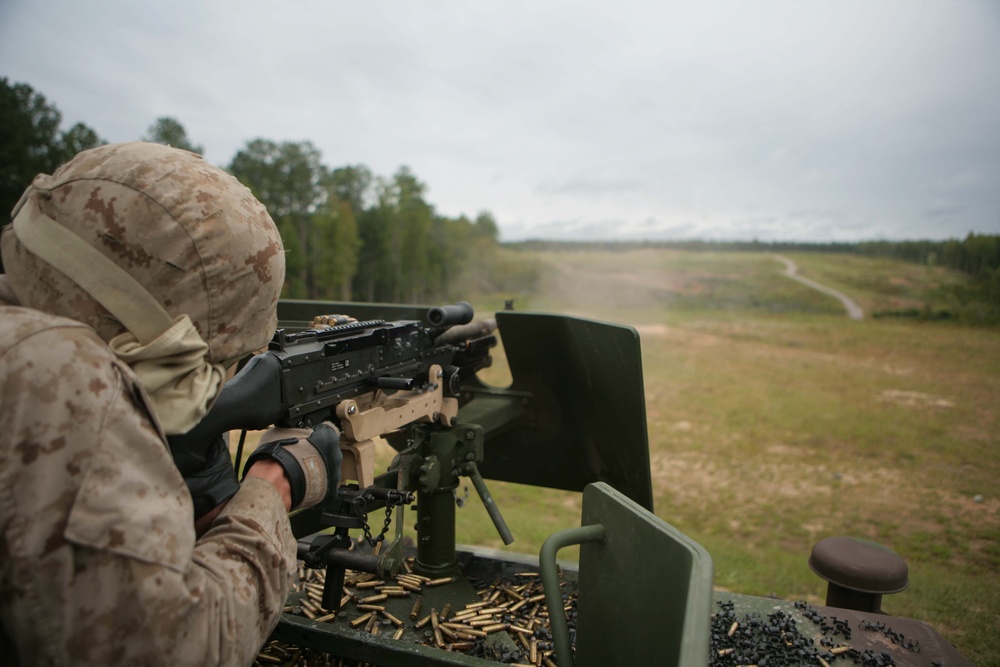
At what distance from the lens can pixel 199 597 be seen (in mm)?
1295

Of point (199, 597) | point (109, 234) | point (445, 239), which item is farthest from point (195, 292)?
point (445, 239)

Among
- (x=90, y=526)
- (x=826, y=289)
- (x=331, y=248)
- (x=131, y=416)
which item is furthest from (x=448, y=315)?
(x=331, y=248)

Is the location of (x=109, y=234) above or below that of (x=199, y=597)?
above

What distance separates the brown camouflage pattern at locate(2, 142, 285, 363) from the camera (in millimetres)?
1443

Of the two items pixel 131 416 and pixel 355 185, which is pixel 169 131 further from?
pixel 131 416

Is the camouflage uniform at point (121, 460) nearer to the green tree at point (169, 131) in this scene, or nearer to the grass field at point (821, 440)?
the grass field at point (821, 440)

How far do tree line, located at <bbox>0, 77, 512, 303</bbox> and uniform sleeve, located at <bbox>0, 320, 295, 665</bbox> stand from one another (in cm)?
1494

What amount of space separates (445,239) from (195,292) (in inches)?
890

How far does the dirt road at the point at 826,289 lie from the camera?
1606 centimetres

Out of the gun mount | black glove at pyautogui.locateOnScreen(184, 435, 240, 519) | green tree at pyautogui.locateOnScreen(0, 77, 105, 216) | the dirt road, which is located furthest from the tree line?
black glove at pyautogui.locateOnScreen(184, 435, 240, 519)

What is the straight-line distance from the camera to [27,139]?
16719 millimetres

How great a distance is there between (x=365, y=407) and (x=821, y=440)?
9.83 metres

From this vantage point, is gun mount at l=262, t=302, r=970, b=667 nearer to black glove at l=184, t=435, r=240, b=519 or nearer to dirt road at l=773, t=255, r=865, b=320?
black glove at l=184, t=435, r=240, b=519

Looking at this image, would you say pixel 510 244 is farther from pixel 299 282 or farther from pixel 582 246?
pixel 299 282
